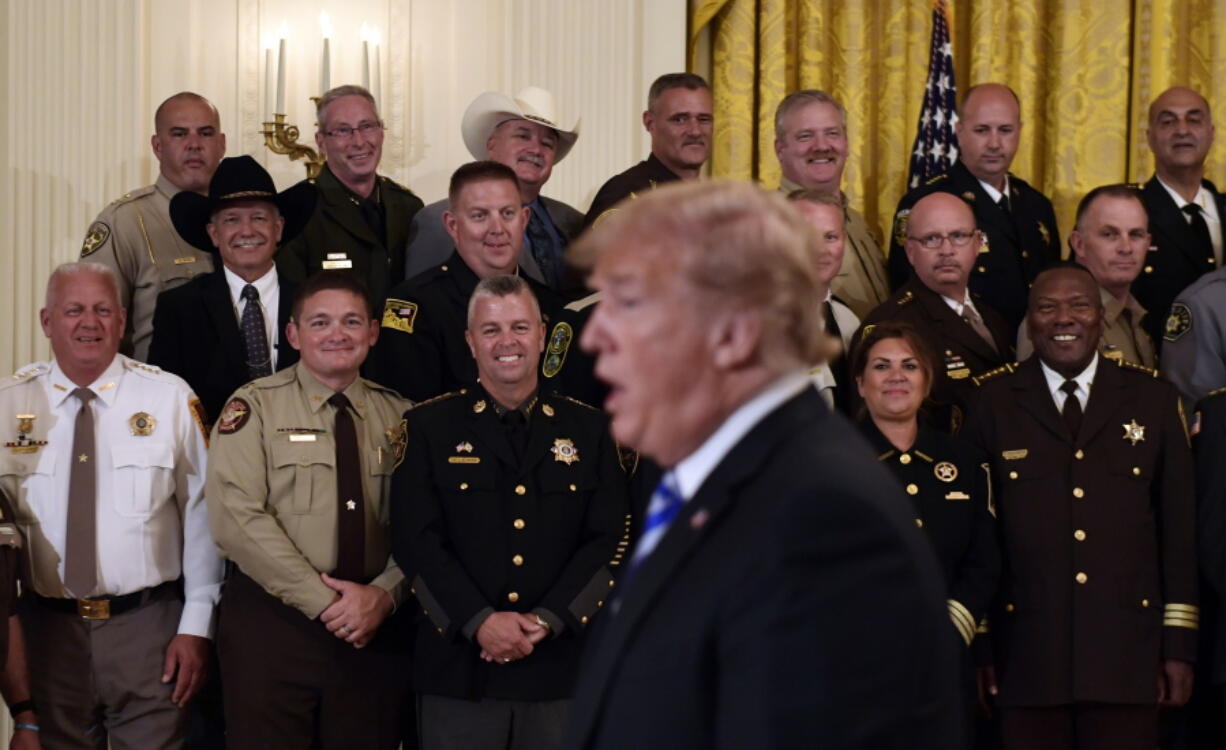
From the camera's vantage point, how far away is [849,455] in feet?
4.68

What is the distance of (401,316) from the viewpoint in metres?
4.35

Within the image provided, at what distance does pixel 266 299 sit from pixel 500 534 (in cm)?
115

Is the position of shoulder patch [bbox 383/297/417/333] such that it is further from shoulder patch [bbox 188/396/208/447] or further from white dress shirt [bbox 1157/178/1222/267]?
white dress shirt [bbox 1157/178/1222/267]

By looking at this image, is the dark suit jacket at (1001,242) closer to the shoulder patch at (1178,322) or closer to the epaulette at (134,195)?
the shoulder patch at (1178,322)

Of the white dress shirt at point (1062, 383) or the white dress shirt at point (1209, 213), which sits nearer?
the white dress shirt at point (1062, 383)

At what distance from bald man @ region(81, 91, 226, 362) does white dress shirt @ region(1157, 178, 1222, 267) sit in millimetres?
3334

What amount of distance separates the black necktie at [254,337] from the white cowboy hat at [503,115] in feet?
3.94

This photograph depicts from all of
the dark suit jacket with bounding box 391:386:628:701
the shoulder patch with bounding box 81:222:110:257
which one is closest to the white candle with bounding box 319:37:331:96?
the shoulder patch with bounding box 81:222:110:257

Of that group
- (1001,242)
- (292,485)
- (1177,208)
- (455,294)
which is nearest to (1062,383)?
(1001,242)

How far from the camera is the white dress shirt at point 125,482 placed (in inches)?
159

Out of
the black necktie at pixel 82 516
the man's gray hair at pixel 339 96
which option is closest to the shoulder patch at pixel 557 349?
the man's gray hair at pixel 339 96

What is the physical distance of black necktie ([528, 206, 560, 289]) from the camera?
492 centimetres

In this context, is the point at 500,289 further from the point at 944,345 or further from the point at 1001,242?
the point at 1001,242

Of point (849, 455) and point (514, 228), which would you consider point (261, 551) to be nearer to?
point (514, 228)
